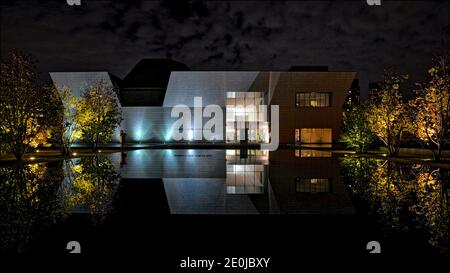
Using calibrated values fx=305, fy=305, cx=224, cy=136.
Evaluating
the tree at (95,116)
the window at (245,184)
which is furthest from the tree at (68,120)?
the window at (245,184)

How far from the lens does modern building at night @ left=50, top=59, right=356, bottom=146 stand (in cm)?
4769

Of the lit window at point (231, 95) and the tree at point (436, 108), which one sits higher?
the lit window at point (231, 95)

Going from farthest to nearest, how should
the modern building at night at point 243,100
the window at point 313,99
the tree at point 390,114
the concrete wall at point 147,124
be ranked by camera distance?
the concrete wall at point 147,124
the window at point 313,99
the modern building at night at point 243,100
the tree at point 390,114

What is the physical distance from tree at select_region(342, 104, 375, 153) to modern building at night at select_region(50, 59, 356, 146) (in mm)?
18906

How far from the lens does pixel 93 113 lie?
2902cm

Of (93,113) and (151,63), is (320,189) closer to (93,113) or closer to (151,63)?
(93,113)

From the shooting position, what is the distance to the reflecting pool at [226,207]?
6.04m

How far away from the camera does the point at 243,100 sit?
51.5 metres

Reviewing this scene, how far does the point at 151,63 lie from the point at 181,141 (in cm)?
3921

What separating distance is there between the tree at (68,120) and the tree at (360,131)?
2515 centimetres

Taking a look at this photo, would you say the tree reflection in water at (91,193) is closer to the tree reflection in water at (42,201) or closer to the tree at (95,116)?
the tree reflection in water at (42,201)

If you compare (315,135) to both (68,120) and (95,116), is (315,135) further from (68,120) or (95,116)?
(68,120)

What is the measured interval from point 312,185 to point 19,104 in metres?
19.3

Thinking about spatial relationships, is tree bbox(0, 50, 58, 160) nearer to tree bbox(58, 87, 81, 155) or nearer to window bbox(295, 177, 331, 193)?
tree bbox(58, 87, 81, 155)
